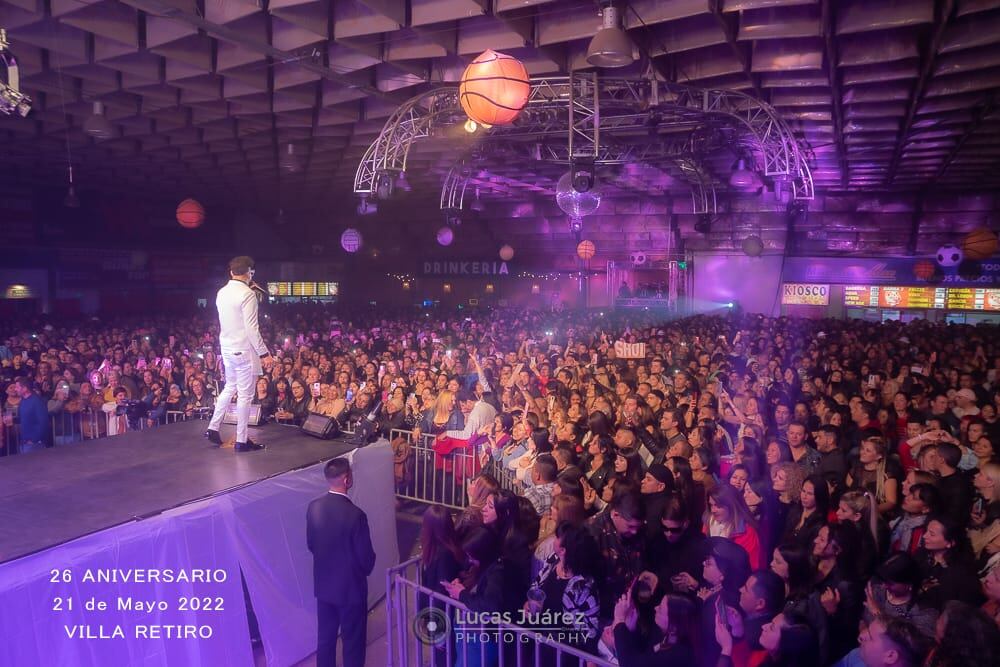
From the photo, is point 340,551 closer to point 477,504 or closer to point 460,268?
point 477,504

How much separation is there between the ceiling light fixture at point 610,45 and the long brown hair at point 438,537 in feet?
10.7

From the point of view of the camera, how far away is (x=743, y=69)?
641 centimetres

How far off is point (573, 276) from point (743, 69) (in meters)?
17.5

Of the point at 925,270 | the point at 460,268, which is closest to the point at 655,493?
the point at 925,270

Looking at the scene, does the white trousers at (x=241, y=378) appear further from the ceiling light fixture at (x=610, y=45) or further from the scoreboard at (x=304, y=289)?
the scoreboard at (x=304, y=289)

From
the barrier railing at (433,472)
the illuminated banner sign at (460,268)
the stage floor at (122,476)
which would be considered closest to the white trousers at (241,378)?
the stage floor at (122,476)

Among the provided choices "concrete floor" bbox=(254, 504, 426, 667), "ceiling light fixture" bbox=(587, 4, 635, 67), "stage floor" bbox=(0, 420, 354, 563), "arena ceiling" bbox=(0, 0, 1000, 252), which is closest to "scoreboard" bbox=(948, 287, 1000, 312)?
"arena ceiling" bbox=(0, 0, 1000, 252)

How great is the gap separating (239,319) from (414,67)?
3804 millimetres

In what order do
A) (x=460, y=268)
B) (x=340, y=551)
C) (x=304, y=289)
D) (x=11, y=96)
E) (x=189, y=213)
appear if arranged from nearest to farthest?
1. (x=340, y=551)
2. (x=11, y=96)
3. (x=189, y=213)
4. (x=304, y=289)
5. (x=460, y=268)

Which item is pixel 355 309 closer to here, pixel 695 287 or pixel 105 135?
pixel 695 287

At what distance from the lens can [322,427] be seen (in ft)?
18.3

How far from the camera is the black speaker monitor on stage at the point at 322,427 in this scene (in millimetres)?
5574

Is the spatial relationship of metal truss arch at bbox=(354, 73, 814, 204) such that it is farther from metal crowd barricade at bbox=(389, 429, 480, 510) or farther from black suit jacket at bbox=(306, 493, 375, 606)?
black suit jacket at bbox=(306, 493, 375, 606)

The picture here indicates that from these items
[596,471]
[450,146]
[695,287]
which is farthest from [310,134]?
[695,287]
